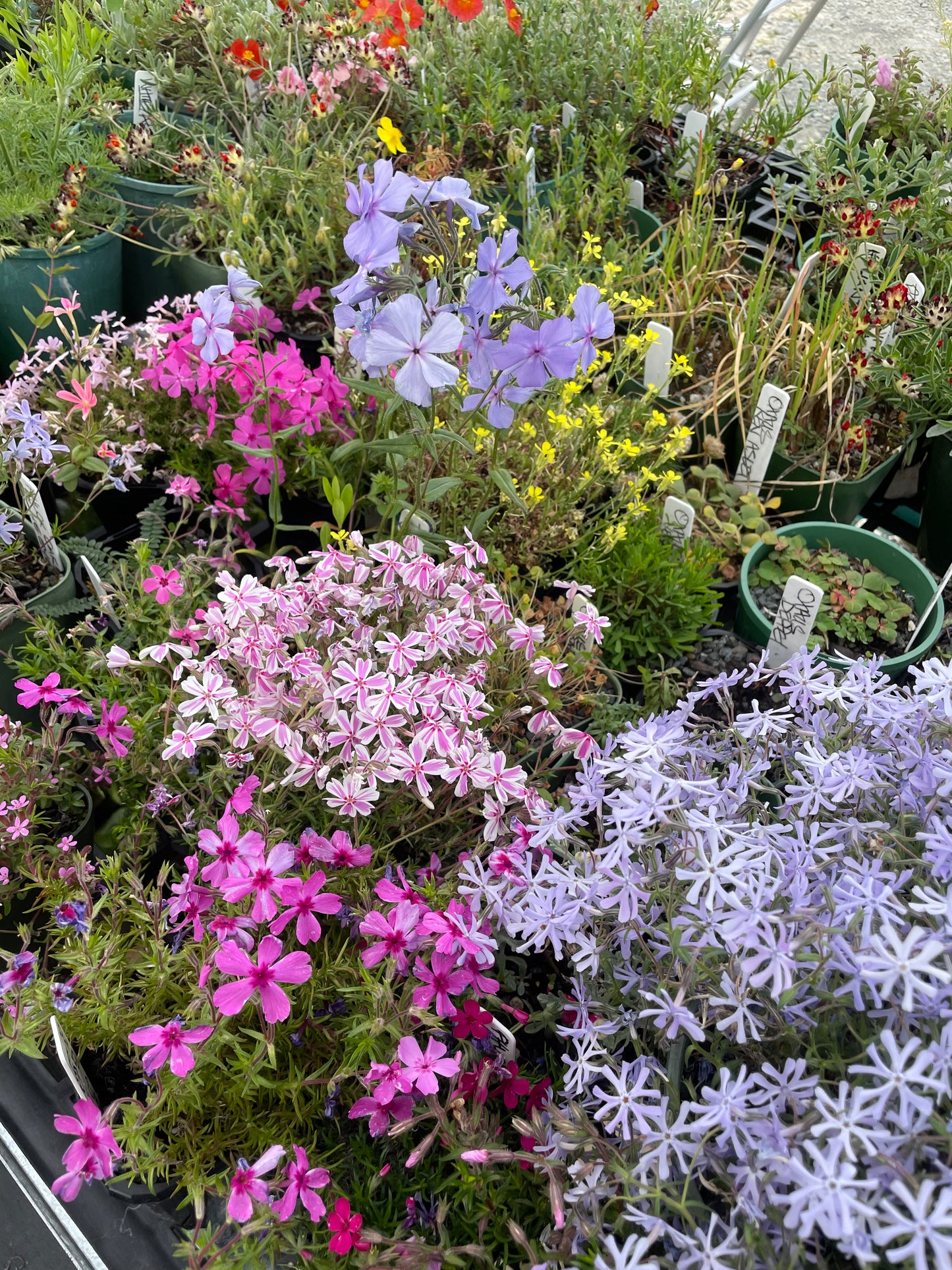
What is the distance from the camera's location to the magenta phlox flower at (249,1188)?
0.85 meters

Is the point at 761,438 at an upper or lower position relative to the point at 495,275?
lower

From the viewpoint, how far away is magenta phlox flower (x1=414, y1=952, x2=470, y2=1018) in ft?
3.25

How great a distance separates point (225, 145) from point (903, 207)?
1.64 metres

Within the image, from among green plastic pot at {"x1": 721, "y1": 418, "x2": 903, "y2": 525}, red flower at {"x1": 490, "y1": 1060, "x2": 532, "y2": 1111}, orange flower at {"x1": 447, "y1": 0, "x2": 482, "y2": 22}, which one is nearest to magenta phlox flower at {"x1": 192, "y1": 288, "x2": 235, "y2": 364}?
red flower at {"x1": 490, "y1": 1060, "x2": 532, "y2": 1111}

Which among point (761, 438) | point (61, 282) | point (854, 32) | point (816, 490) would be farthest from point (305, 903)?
point (854, 32)

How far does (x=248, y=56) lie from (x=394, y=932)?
2.31 meters

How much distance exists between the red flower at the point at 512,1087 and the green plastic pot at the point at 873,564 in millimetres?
887

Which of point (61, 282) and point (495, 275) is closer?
point (495, 275)

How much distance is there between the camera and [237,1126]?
1.06 meters

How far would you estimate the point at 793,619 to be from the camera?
5.02 feet

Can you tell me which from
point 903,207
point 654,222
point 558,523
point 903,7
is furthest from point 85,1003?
point 903,7

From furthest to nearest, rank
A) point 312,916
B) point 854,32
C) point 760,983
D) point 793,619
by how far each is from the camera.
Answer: point 854,32 → point 793,619 → point 312,916 → point 760,983

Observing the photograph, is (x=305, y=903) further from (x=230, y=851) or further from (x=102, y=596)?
(x=102, y=596)

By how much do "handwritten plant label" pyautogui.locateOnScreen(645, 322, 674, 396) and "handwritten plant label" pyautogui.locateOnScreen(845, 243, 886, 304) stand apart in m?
0.45
